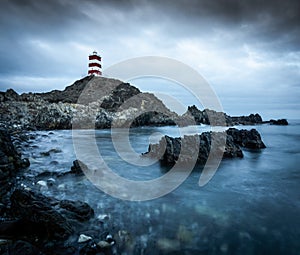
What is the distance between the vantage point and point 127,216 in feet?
17.4

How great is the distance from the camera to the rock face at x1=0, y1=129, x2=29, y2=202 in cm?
667

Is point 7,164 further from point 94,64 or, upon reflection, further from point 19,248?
point 94,64

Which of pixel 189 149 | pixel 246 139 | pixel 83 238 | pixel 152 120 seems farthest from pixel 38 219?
pixel 152 120

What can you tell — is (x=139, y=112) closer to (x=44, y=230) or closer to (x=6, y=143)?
(x=6, y=143)

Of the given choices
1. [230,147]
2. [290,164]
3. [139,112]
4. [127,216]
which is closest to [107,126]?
[139,112]

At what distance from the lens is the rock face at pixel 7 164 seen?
6666 millimetres

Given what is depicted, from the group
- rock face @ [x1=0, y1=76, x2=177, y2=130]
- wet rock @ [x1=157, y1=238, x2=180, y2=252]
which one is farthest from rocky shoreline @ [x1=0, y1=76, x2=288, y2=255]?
wet rock @ [x1=157, y1=238, x2=180, y2=252]

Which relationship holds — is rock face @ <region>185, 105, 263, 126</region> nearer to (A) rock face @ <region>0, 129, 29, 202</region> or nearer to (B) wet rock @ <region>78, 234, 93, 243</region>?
(A) rock face @ <region>0, 129, 29, 202</region>

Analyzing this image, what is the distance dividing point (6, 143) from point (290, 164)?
14898mm

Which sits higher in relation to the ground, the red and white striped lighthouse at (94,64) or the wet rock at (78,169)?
the red and white striped lighthouse at (94,64)

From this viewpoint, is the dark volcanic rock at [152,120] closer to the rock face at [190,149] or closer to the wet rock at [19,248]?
the rock face at [190,149]

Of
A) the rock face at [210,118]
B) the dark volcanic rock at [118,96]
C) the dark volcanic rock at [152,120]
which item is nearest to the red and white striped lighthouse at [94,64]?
the dark volcanic rock at [118,96]

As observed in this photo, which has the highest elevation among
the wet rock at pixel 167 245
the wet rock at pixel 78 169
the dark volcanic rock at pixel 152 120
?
the dark volcanic rock at pixel 152 120

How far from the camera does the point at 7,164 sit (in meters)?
7.68
